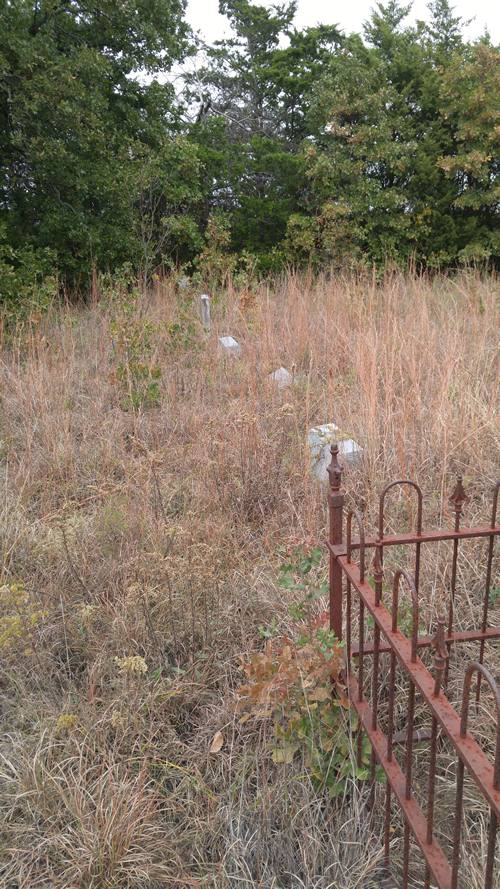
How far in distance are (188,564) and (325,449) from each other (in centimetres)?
125

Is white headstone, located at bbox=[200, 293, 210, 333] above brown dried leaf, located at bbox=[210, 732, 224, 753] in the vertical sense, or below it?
above

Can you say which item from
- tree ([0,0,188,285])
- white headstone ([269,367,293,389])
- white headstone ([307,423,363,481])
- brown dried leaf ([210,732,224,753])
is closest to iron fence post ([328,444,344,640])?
brown dried leaf ([210,732,224,753])

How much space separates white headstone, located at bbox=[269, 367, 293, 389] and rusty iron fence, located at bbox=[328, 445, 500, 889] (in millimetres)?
2078

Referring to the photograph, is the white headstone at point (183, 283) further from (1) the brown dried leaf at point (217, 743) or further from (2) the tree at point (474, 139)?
(1) the brown dried leaf at point (217, 743)

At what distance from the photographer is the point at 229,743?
1.89 meters

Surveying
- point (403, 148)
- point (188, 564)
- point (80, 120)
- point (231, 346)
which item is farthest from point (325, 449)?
point (403, 148)

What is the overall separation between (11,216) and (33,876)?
275 inches

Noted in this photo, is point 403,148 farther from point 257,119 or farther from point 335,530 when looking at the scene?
point 335,530

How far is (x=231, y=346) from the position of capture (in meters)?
4.93

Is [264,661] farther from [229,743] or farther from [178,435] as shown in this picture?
[178,435]

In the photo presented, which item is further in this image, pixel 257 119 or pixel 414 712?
pixel 257 119

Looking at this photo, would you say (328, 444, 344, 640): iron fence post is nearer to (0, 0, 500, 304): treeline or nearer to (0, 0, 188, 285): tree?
(0, 0, 500, 304): treeline

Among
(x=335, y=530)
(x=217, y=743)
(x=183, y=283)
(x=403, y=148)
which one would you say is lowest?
(x=217, y=743)

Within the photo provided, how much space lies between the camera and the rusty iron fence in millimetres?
1099
